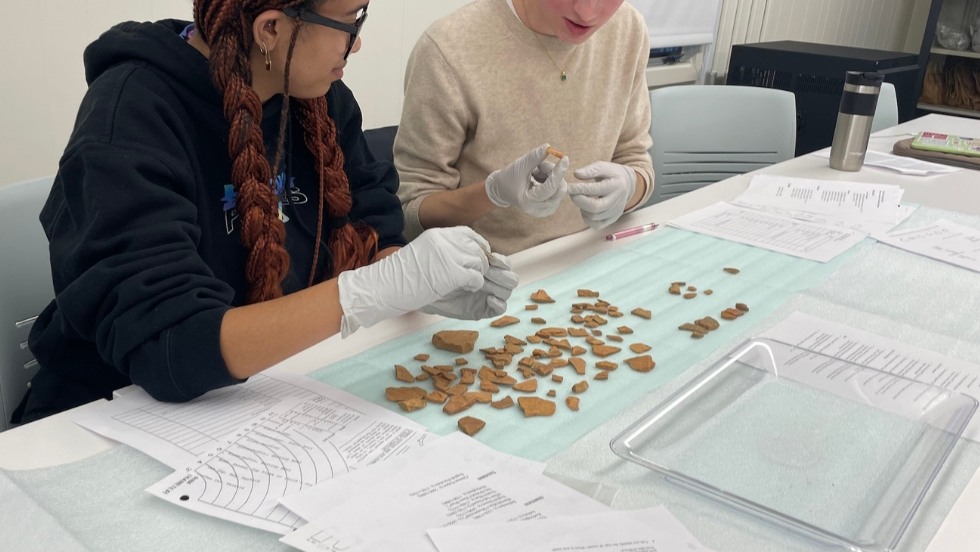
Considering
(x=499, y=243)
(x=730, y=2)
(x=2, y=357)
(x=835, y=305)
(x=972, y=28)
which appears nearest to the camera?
(x=2, y=357)

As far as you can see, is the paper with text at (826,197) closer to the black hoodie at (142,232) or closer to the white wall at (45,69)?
the black hoodie at (142,232)

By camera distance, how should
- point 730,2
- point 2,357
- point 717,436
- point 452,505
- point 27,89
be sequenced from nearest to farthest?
point 452,505 → point 717,436 → point 2,357 → point 27,89 → point 730,2

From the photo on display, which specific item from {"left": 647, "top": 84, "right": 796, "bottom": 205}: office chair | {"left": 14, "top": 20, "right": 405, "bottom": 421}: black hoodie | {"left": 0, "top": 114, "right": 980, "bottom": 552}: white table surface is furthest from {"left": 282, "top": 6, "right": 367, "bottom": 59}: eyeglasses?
{"left": 647, "top": 84, "right": 796, "bottom": 205}: office chair

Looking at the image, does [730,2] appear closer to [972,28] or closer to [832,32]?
[832,32]

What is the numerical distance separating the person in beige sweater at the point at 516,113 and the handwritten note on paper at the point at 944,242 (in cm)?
53

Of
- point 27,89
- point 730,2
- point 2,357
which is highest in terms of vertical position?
point 730,2

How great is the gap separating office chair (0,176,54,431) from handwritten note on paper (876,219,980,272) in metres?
1.50

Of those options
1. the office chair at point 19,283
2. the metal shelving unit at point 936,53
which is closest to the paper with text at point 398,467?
the office chair at point 19,283

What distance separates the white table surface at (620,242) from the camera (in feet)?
2.71

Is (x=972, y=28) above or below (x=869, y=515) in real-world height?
above

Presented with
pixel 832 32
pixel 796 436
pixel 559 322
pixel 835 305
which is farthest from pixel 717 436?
pixel 832 32

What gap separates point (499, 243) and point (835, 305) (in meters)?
0.72

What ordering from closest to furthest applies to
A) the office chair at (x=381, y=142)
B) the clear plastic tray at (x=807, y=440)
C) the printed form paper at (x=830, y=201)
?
the clear plastic tray at (x=807, y=440) → the printed form paper at (x=830, y=201) → the office chair at (x=381, y=142)

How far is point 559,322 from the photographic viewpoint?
1213 millimetres
